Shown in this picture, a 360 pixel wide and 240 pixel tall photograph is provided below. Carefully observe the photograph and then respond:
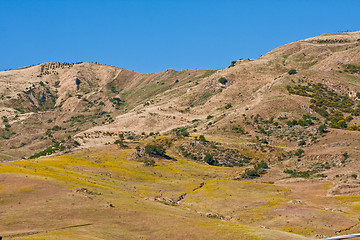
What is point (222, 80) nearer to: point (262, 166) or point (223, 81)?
point (223, 81)

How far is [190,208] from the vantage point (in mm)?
58469

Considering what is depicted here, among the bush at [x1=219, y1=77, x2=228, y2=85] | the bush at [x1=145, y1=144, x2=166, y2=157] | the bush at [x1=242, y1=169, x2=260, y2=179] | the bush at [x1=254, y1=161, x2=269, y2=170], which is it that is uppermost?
the bush at [x1=219, y1=77, x2=228, y2=85]

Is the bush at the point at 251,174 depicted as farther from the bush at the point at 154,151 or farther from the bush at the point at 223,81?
the bush at the point at 223,81

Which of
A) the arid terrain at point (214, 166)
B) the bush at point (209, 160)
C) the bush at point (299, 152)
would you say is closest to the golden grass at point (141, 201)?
the arid terrain at point (214, 166)

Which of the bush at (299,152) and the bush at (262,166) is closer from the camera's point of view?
the bush at (262,166)

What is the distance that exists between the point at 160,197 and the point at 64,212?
23.5 meters

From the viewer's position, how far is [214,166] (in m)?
99.2

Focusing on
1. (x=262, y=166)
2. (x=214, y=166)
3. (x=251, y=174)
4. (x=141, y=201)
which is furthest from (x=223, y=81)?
(x=141, y=201)

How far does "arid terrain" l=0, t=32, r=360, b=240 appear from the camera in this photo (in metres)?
42.5

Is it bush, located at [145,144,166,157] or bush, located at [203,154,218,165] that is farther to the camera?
bush, located at [203,154,218,165]

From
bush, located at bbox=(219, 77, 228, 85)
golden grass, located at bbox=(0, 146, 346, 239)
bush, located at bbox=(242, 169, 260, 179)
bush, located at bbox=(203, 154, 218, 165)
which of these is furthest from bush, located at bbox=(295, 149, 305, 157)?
bush, located at bbox=(219, 77, 228, 85)

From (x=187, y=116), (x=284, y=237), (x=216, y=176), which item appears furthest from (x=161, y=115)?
(x=284, y=237)

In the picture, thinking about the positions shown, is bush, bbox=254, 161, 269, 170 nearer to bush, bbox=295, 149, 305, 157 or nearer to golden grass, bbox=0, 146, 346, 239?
golden grass, bbox=0, 146, 346, 239

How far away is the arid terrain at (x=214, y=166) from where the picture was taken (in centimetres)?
4247
